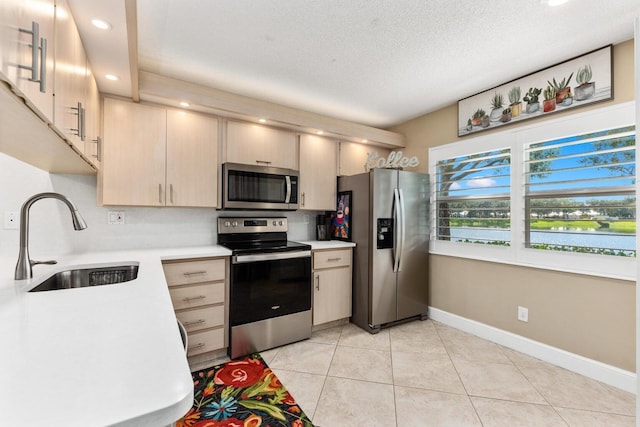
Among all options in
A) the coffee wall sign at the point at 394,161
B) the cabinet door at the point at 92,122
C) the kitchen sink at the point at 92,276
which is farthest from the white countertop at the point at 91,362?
the coffee wall sign at the point at 394,161

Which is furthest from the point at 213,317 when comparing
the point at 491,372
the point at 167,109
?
the point at 491,372

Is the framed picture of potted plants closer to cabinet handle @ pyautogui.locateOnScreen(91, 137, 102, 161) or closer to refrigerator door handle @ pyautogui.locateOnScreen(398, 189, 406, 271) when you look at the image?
refrigerator door handle @ pyautogui.locateOnScreen(398, 189, 406, 271)

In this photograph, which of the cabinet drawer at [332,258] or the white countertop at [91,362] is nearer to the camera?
the white countertop at [91,362]

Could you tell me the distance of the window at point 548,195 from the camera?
2.02m

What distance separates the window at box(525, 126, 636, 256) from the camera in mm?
1988

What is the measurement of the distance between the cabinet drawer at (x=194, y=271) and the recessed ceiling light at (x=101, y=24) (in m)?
1.51

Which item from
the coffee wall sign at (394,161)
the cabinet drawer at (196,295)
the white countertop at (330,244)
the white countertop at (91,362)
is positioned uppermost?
the coffee wall sign at (394,161)

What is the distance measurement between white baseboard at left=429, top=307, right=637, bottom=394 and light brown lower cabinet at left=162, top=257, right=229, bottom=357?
2378mm

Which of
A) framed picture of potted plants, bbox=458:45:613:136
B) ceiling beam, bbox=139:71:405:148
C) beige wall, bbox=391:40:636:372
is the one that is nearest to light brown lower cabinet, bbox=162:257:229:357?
ceiling beam, bbox=139:71:405:148

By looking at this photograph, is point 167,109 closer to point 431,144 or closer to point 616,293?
point 431,144

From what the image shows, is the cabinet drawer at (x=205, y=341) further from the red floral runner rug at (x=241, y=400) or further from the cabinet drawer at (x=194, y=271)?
the cabinet drawer at (x=194, y=271)

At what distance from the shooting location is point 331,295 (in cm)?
298

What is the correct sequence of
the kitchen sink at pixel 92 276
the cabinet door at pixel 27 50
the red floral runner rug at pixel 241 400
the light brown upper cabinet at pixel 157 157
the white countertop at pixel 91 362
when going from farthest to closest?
the light brown upper cabinet at pixel 157 157, the red floral runner rug at pixel 241 400, the kitchen sink at pixel 92 276, the cabinet door at pixel 27 50, the white countertop at pixel 91 362

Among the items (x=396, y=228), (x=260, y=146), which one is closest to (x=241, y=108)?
(x=260, y=146)
